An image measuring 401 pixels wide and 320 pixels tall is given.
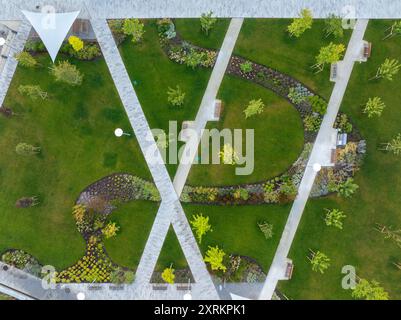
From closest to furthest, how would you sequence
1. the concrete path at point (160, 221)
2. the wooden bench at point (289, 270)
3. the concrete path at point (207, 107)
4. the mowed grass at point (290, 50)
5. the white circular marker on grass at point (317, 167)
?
the wooden bench at point (289, 270)
the white circular marker on grass at point (317, 167)
the concrete path at point (160, 221)
the concrete path at point (207, 107)
the mowed grass at point (290, 50)

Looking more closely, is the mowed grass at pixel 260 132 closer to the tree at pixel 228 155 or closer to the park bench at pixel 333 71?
the tree at pixel 228 155

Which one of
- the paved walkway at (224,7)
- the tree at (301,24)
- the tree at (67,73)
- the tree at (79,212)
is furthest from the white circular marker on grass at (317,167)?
the tree at (67,73)

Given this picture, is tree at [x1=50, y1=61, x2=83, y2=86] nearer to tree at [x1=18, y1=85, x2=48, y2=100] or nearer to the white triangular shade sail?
the white triangular shade sail

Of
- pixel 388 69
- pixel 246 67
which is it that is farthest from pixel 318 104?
pixel 246 67

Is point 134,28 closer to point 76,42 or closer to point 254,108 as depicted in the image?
point 76,42

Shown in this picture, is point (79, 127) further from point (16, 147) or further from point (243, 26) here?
point (243, 26)
